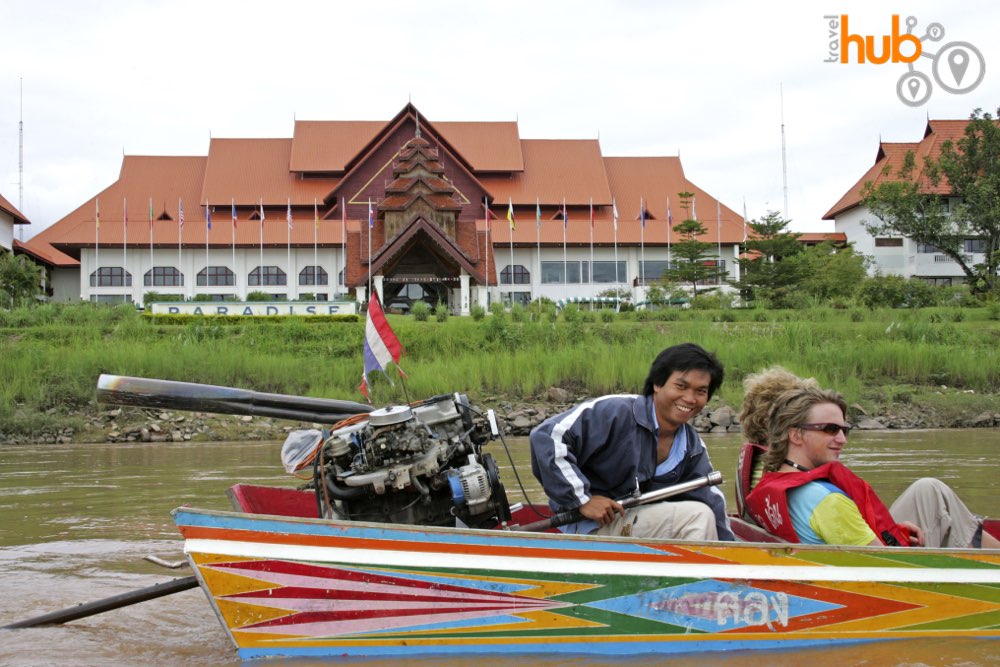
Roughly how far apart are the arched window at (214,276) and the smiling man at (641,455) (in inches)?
1408

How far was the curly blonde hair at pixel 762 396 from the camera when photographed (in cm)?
492

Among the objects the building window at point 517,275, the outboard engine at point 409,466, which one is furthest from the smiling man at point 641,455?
the building window at point 517,275

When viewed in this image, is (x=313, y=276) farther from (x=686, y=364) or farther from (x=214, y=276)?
(x=686, y=364)

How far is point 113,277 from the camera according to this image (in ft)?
126

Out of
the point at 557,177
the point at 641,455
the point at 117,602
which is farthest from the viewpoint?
the point at 557,177

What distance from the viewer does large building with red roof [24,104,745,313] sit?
37.4 metres

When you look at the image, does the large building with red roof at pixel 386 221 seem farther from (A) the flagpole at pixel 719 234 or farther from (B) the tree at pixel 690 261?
(B) the tree at pixel 690 261

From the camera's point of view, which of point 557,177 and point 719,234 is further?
point 557,177

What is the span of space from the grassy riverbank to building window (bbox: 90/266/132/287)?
13.4 meters

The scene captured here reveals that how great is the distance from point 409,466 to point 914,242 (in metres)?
42.4

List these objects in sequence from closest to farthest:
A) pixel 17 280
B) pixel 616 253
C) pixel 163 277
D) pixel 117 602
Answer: pixel 117 602 → pixel 17 280 → pixel 163 277 → pixel 616 253

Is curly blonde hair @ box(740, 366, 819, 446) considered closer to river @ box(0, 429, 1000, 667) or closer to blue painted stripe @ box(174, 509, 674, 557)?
blue painted stripe @ box(174, 509, 674, 557)

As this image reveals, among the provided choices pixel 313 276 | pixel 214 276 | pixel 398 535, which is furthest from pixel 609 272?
pixel 398 535

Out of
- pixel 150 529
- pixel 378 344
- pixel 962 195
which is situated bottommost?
pixel 150 529
